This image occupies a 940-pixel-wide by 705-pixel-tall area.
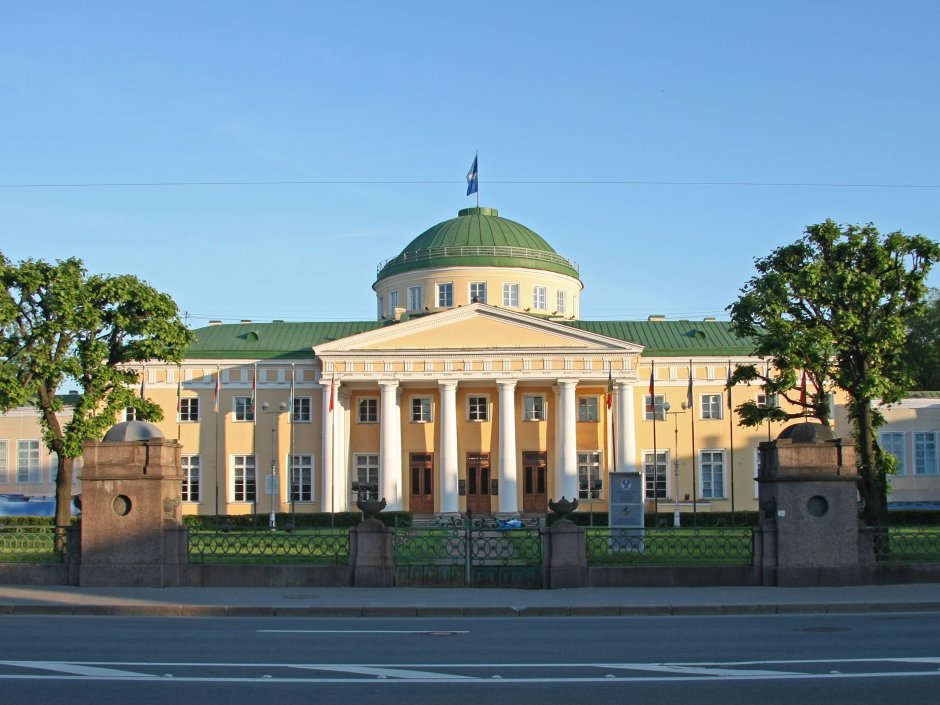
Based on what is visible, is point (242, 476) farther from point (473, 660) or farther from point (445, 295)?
point (473, 660)

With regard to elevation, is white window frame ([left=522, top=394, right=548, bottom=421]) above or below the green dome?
below

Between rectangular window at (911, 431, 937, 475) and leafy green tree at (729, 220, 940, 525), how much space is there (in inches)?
1313

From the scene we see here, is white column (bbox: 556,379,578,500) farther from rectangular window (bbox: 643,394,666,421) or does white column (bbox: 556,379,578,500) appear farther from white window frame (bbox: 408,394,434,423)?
white window frame (bbox: 408,394,434,423)

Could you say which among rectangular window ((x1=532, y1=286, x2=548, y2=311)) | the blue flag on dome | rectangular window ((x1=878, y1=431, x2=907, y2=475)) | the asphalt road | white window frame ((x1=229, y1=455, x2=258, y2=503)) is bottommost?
the asphalt road

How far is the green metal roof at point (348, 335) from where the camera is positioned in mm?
62156

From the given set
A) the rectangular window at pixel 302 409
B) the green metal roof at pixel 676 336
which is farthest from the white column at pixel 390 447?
the green metal roof at pixel 676 336

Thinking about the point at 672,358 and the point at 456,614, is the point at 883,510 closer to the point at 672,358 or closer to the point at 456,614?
the point at 456,614

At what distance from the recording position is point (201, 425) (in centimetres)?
6175

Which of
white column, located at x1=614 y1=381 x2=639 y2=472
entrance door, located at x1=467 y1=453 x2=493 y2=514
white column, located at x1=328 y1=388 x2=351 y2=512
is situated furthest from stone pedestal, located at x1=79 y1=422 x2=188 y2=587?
entrance door, located at x1=467 y1=453 x2=493 y2=514

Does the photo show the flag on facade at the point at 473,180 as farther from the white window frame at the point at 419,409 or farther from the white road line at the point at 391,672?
the white road line at the point at 391,672

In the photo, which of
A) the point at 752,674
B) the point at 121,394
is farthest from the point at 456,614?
the point at 121,394

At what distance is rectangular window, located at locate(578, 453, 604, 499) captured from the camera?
197 ft

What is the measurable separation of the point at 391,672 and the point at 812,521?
1251 cm

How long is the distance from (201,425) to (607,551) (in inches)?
1688
